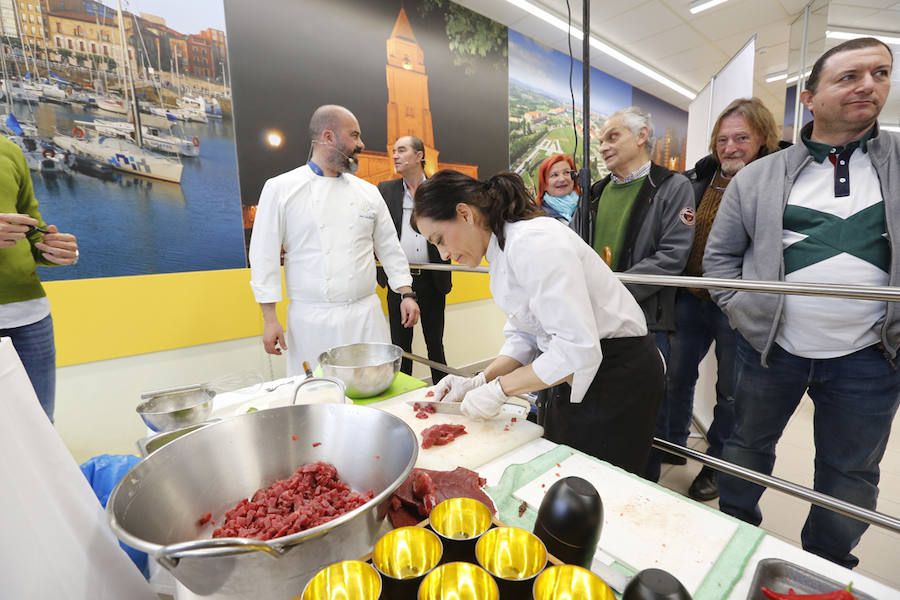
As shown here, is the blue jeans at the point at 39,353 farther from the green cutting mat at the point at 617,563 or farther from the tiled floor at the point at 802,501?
the tiled floor at the point at 802,501

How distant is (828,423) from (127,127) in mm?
3286

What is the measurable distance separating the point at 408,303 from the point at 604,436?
1.22 metres

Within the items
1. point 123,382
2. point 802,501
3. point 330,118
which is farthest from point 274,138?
point 802,501

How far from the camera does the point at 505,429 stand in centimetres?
104

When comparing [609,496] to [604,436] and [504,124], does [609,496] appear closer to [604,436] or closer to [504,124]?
→ [604,436]

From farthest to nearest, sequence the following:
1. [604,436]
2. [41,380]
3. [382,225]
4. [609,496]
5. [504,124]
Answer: [504,124] < [382,225] < [41,380] < [604,436] < [609,496]

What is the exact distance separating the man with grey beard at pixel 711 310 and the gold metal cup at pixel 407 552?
193cm

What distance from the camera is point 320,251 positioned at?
6.64 ft

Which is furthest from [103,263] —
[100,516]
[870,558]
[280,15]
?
[870,558]

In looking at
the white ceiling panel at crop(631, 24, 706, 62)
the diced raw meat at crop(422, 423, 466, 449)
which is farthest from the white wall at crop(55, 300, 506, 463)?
the white ceiling panel at crop(631, 24, 706, 62)

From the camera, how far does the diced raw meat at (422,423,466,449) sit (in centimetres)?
98

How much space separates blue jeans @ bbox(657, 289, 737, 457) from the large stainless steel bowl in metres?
1.82

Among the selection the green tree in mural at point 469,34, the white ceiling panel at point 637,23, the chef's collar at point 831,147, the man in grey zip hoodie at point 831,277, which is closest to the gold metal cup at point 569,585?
the man in grey zip hoodie at point 831,277

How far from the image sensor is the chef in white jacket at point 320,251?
1.96 meters
